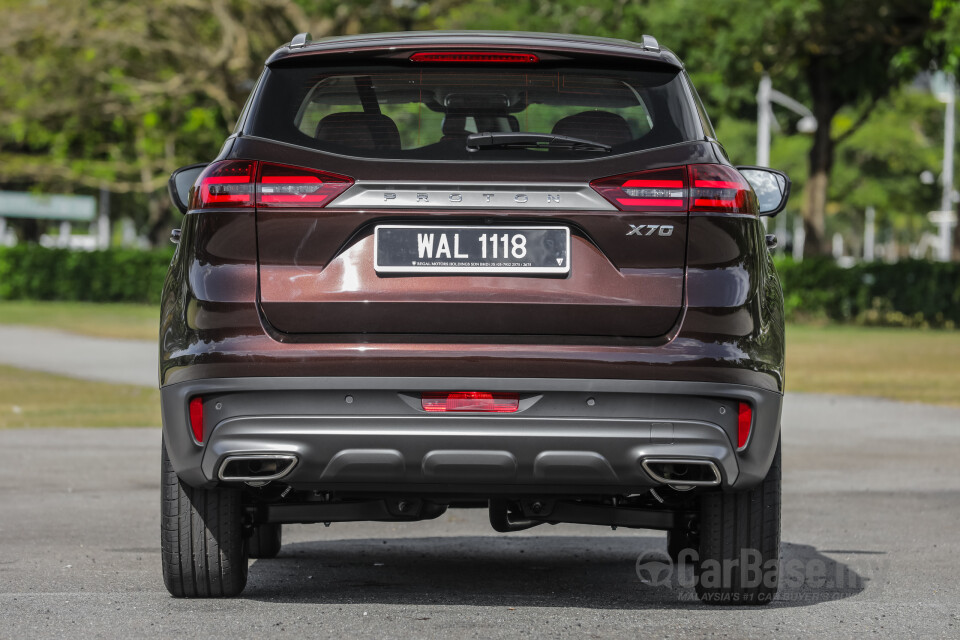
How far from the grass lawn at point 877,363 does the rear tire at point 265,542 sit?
10.3m

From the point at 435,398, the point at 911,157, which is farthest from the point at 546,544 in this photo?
the point at 911,157

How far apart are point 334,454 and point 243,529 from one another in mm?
817

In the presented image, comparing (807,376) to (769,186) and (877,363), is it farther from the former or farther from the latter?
(769,186)

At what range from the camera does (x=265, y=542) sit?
685 cm

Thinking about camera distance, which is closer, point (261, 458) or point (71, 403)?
point (261, 458)

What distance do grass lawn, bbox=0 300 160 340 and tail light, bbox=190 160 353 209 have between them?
20800 mm

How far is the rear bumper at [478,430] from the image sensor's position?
4875 millimetres

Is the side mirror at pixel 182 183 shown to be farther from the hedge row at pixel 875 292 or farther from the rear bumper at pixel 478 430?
the hedge row at pixel 875 292

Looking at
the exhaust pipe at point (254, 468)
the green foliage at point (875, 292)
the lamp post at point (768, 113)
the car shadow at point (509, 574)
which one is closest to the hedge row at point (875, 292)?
the green foliage at point (875, 292)

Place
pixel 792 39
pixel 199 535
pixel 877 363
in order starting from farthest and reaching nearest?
pixel 792 39 < pixel 877 363 < pixel 199 535

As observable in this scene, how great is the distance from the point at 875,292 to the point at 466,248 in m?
29.2

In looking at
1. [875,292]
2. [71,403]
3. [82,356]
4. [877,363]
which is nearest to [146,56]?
[82,356]

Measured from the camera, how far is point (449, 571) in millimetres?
6613

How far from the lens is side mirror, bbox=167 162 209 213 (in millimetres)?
5766
